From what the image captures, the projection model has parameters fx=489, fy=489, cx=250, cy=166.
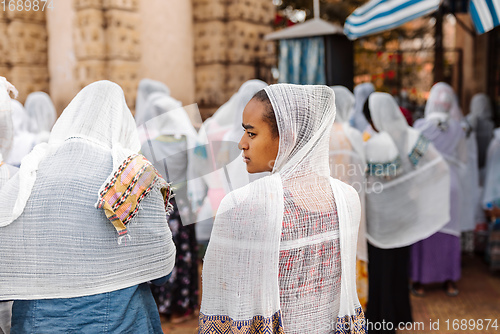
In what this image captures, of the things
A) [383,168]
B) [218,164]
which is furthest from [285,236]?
[383,168]

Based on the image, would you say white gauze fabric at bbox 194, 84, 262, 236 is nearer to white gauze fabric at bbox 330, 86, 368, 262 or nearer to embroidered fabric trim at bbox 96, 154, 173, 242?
embroidered fabric trim at bbox 96, 154, 173, 242

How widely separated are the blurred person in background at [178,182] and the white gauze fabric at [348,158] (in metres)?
0.97

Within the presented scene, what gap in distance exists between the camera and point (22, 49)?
226 inches

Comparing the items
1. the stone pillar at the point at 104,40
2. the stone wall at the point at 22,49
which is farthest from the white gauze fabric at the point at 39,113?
the stone wall at the point at 22,49

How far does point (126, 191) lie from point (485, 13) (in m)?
3.84

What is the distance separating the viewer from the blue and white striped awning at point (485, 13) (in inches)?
162

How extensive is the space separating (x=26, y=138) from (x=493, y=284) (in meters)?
4.79

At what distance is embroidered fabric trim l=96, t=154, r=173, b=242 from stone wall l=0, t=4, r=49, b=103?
4643mm

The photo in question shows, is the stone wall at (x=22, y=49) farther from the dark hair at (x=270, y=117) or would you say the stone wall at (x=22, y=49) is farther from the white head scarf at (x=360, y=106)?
the dark hair at (x=270, y=117)

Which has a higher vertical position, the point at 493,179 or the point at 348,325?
the point at 348,325

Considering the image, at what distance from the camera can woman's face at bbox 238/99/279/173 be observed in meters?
1.61

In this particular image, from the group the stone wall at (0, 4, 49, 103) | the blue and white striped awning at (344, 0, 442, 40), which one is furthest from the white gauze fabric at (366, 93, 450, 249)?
the stone wall at (0, 4, 49, 103)

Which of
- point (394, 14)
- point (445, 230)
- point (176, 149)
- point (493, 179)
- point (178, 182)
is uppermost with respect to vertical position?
point (394, 14)

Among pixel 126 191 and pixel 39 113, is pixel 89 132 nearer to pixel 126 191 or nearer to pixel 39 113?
pixel 126 191
